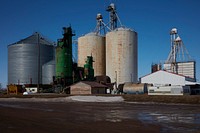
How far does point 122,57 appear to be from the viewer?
72.3 metres

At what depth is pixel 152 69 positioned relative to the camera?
9156cm

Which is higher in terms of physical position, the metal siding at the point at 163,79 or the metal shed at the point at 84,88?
the metal siding at the point at 163,79

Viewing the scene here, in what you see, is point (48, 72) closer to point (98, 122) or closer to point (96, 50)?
point (96, 50)

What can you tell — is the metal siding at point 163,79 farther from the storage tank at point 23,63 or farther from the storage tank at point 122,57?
the storage tank at point 23,63

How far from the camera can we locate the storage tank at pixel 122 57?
72.4 meters

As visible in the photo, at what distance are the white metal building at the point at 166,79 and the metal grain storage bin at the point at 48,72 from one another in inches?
1668

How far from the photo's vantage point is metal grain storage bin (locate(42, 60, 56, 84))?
94875 millimetres

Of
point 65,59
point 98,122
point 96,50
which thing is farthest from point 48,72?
point 98,122

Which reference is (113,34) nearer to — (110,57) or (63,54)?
(110,57)

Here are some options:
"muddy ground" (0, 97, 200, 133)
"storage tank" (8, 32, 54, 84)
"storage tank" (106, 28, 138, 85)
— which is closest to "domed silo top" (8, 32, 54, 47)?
"storage tank" (8, 32, 54, 84)

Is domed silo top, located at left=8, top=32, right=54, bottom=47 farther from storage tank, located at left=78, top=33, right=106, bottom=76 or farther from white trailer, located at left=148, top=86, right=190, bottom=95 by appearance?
white trailer, located at left=148, top=86, right=190, bottom=95

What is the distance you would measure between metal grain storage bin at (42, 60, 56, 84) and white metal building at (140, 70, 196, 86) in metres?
42.4

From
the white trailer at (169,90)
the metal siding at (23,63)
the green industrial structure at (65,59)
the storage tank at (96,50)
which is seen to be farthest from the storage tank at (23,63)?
the white trailer at (169,90)

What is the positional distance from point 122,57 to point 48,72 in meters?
36.2
